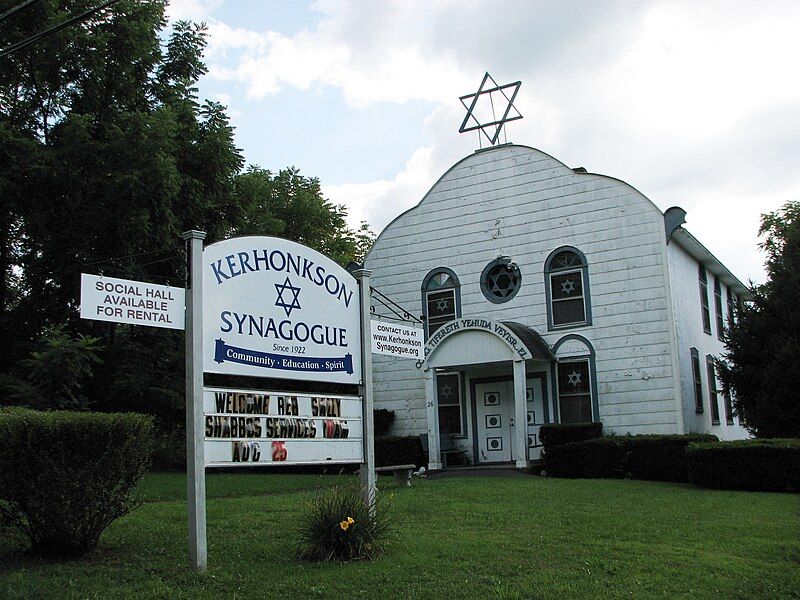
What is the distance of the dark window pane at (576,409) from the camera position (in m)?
20.8

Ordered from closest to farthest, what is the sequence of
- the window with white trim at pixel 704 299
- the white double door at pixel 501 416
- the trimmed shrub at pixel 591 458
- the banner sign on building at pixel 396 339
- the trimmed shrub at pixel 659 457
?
1. the banner sign on building at pixel 396 339
2. the trimmed shrub at pixel 659 457
3. the trimmed shrub at pixel 591 458
4. the white double door at pixel 501 416
5. the window with white trim at pixel 704 299

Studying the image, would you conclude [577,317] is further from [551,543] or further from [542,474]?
[551,543]

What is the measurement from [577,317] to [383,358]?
5543 mm

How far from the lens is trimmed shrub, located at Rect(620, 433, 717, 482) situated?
57.3 ft

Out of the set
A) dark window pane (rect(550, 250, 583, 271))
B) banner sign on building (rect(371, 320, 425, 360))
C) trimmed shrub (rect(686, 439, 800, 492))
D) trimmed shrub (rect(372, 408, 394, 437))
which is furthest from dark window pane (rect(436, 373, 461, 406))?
banner sign on building (rect(371, 320, 425, 360))

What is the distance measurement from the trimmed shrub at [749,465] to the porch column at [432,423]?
22.0 ft

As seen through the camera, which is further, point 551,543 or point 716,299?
point 716,299

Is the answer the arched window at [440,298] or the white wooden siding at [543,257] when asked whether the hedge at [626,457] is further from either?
the arched window at [440,298]

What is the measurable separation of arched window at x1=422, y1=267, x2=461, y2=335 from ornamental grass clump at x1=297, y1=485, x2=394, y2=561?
561 inches

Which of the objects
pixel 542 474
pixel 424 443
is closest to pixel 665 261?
pixel 542 474

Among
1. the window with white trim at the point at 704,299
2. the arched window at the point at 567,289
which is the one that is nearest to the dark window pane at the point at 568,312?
the arched window at the point at 567,289

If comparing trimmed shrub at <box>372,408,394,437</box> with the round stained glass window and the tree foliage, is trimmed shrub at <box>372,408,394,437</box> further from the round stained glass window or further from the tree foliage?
the tree foliage

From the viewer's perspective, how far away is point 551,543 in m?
9.32

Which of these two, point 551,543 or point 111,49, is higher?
point 111,49
